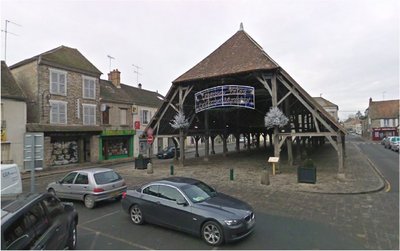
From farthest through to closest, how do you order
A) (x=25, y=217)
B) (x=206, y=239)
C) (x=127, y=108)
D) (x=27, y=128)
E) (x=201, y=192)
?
(x=127, y=108) < (x=27, y=128) < (x=201, y=192) < (x=206, y=239) < (x=25, y=217)

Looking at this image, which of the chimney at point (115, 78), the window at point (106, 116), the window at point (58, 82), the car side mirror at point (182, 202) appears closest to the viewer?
the car side mirror at point (182, 202)

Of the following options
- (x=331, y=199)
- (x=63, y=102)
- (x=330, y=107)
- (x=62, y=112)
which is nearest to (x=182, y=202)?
(x=331, y=199)

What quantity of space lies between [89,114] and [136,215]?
19685 mm

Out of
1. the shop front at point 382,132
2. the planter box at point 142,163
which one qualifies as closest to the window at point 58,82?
the planter box at point 142,163


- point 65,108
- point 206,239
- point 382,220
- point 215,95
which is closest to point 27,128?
point 65,108

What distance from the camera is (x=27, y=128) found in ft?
66.0

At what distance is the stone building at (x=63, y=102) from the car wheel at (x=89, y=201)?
13.4m

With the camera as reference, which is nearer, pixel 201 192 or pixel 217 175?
pixel 201 192

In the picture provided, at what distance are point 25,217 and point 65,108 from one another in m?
20.6

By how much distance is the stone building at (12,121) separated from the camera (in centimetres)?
1853

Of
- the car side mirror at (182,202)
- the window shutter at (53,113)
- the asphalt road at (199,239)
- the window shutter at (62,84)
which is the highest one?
the window shutter at (62,84)

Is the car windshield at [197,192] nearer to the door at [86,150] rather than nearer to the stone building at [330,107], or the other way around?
the door at [86,150]

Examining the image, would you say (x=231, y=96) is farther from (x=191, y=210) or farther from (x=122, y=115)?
(x=122, y=115)

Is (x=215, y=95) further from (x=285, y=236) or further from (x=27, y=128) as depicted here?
(x=27, y=128)
